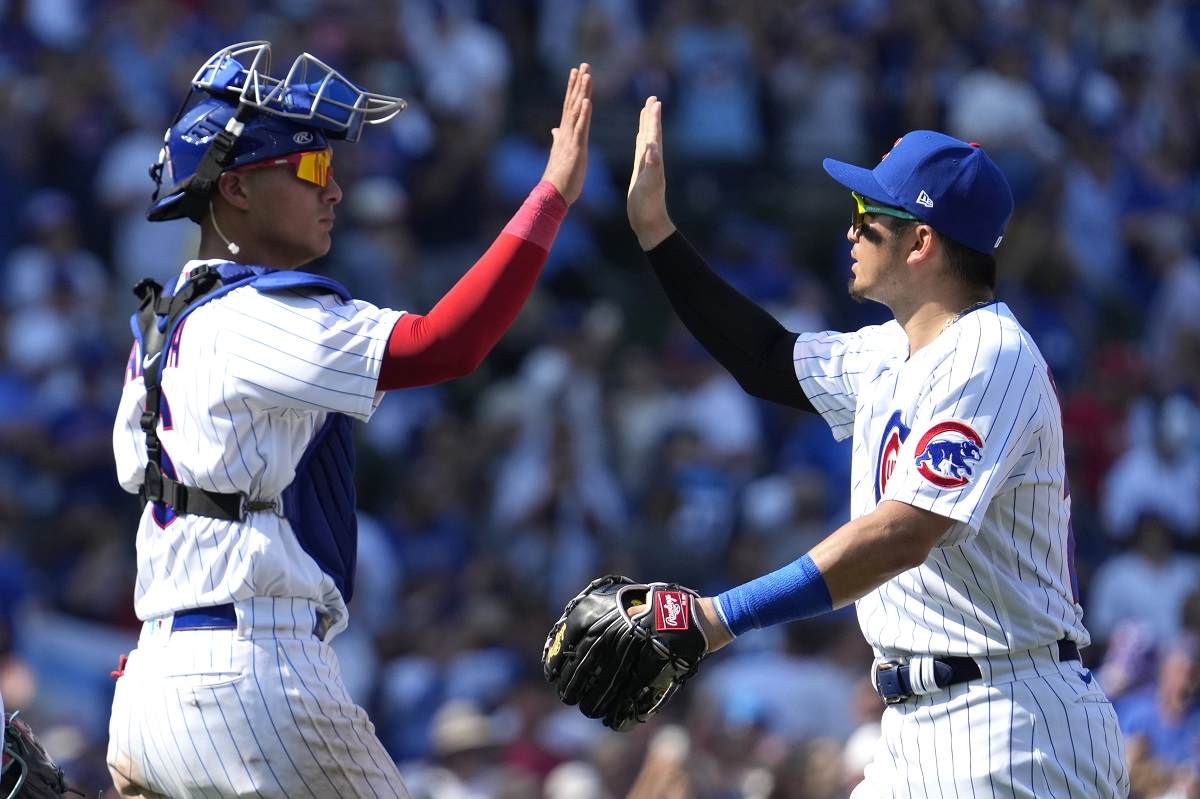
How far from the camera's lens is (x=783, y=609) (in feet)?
11.7

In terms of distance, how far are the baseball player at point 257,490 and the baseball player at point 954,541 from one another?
79cm

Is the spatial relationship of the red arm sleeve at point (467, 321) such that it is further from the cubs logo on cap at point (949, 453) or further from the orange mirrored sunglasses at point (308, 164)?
the cubs logo on cap at point (949, 453)

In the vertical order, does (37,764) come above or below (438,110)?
below

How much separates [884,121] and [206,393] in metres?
9.45

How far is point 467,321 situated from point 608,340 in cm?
676

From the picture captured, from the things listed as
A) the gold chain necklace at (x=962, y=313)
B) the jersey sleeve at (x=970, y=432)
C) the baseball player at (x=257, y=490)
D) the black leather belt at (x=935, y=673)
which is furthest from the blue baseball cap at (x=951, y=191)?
the black leather belt at (x=935, y=673)

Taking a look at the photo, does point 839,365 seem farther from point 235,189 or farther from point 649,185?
point 235,189

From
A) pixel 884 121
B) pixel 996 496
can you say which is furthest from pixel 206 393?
pixel 884 121

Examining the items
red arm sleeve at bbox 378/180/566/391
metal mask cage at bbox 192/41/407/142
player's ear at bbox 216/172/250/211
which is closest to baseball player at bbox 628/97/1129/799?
red arm sleeve at bbox 378/180/566/391

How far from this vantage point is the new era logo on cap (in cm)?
360

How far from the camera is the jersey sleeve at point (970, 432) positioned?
3.55 meters

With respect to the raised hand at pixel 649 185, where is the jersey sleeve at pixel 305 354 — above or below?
below

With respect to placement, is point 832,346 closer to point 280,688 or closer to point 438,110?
point 280,688

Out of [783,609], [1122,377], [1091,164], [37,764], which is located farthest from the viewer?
[1091,164]
